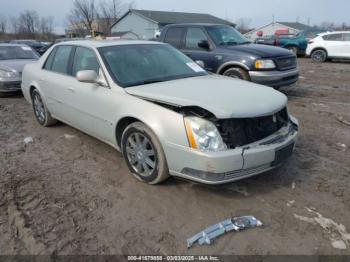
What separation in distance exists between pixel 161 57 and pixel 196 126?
1.81 meters

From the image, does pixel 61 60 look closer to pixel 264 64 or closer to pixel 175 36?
pixel 175 36

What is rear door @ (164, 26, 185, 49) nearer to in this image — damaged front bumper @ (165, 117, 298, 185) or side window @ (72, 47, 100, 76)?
side window @ (72, 47, 100, 76)

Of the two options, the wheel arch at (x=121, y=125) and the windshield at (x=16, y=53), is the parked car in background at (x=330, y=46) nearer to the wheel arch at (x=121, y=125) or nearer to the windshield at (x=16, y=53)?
the windshield at (x=16, y=53)

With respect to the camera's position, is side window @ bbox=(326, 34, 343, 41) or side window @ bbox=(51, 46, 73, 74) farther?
side window @ bbox=(326, 34, 343, 41)

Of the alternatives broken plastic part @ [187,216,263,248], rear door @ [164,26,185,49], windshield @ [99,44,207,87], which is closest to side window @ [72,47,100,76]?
windshield @ [99,44,207,87]

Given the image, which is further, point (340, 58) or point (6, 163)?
point (340, 58)

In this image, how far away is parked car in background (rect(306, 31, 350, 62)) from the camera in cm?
1517

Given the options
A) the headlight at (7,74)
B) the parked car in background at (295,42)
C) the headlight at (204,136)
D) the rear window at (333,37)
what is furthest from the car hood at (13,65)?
the parked car in background at (295,42)

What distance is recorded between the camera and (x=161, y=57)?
4.43 m

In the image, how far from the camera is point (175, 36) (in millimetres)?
8289

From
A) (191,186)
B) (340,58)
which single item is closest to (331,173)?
(191,186)

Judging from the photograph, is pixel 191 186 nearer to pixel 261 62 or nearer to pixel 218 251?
pixel 218 251

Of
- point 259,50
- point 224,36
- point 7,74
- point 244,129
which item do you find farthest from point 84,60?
point 7,74

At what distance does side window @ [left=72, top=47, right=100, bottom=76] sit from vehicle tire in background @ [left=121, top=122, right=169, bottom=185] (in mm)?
1075
